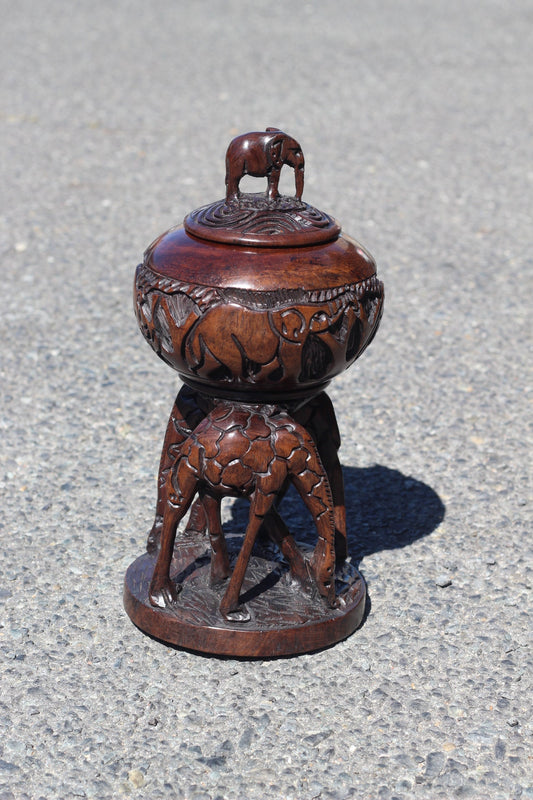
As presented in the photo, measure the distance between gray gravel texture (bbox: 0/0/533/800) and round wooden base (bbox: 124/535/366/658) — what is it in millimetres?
67

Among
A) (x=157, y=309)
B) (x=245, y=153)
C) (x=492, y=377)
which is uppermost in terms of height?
(x=245, y=153)

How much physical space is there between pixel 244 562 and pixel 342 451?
1.27 metres

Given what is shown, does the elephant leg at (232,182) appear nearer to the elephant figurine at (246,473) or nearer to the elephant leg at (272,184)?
the elephant leg at (272,184)

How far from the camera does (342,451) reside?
11.8 feet

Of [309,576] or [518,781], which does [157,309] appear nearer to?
[309,576]

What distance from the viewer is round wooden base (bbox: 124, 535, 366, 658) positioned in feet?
7.95

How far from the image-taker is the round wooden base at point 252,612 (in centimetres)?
242

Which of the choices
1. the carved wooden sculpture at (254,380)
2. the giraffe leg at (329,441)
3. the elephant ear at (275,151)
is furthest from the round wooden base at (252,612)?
the elephant ear at (275,151)

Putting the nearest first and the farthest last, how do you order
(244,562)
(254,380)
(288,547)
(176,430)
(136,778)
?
(136,778) < (254,380) < (244,562) < (288,547) < (176,430)

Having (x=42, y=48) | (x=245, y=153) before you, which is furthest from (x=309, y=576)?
(x=42, y=48)

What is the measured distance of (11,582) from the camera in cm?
278

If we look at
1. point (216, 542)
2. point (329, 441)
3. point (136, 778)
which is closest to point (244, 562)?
point (216, 542)

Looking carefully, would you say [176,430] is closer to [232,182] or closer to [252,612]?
[252,612]

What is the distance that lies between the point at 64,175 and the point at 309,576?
4366mm
